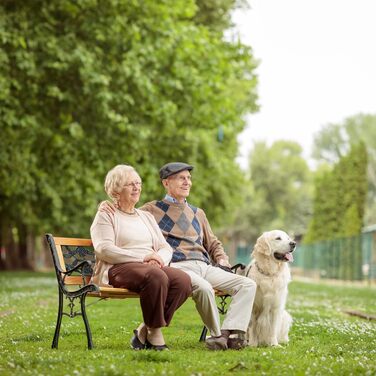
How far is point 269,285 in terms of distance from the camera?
29.7 ft

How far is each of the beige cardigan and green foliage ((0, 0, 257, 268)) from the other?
1062cm

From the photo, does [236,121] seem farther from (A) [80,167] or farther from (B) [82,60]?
(B) [82,60]

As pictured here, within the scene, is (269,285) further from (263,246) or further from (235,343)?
(235,343)

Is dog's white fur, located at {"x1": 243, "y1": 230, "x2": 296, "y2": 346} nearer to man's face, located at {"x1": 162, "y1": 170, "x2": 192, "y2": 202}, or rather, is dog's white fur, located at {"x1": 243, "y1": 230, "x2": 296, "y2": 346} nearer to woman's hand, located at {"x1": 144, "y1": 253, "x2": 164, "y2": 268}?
man's face, located at {"x1": 162, "y1": 170, "x2": 192, "y2": 202}

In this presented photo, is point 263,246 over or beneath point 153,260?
over

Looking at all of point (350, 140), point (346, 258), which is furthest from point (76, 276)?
point (350, 140)

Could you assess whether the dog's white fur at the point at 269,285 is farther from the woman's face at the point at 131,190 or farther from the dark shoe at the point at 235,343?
the woman's face at the point at 131,190

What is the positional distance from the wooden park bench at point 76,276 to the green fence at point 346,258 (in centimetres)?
2911

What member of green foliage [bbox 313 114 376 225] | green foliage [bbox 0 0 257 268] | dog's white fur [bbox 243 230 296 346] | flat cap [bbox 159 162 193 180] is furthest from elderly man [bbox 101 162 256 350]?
green foliage [bbox 313 114 376 225]

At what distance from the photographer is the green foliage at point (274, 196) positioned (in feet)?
310

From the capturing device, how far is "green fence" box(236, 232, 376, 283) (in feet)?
128

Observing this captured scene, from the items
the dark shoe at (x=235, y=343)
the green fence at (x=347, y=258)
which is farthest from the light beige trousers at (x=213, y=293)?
the green fence at (x=347, y=258)

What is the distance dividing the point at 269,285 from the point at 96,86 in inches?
493

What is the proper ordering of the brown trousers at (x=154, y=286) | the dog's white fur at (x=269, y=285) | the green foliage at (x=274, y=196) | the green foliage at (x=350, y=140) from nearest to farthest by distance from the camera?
1. the brown trousers at (x=154, y=286)
2. the dog's white fur at (x=269, y=285)
3. the green foliage at (x=274, y=196)
4. the green foliage at (x=350, y=140)
